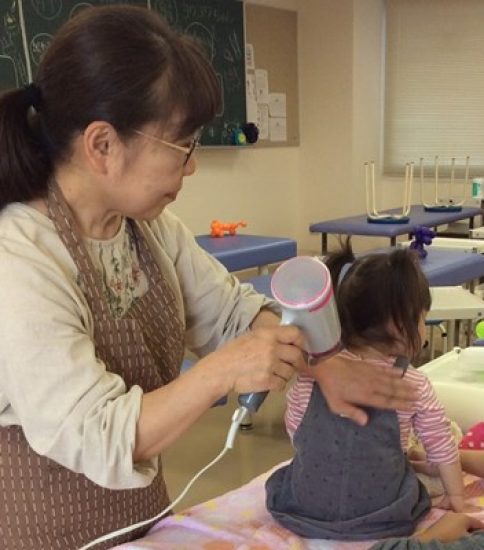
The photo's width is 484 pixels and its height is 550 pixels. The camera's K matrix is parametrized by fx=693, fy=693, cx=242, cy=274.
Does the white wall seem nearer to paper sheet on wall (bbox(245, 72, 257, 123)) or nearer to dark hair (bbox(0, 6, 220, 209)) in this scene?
paper sheet on wall (bbox(245, 72, 257, 123))

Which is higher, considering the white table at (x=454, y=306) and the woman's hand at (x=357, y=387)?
the woman's hand at (x=357, y=387)

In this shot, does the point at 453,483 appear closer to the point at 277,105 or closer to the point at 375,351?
the point at 375,351

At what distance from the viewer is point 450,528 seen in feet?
3.84

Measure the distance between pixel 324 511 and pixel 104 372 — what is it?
57cm

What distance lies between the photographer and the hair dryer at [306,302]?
88cm

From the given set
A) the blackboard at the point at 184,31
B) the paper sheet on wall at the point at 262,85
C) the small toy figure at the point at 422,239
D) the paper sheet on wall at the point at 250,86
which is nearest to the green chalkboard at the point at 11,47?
the blackboard at the point at 184,31

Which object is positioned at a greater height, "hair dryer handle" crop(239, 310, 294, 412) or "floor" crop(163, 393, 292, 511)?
"hair dryer handle" crop(239, 310, 294, 412)

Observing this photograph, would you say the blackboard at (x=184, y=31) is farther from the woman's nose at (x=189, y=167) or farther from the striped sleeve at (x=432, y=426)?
the woman's nose at (x=189, y=167)

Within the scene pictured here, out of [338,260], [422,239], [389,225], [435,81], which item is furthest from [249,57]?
[338,260]

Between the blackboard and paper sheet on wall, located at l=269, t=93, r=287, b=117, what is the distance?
16.0 inches

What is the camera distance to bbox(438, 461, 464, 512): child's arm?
4.26 ft

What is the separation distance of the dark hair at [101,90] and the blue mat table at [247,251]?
7.45 feet

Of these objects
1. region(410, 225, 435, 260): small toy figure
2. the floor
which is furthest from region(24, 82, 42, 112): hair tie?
region(410, 225, 435, 260): small toy figure

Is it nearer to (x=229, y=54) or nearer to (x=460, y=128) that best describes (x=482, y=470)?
(x=229, y=54)
